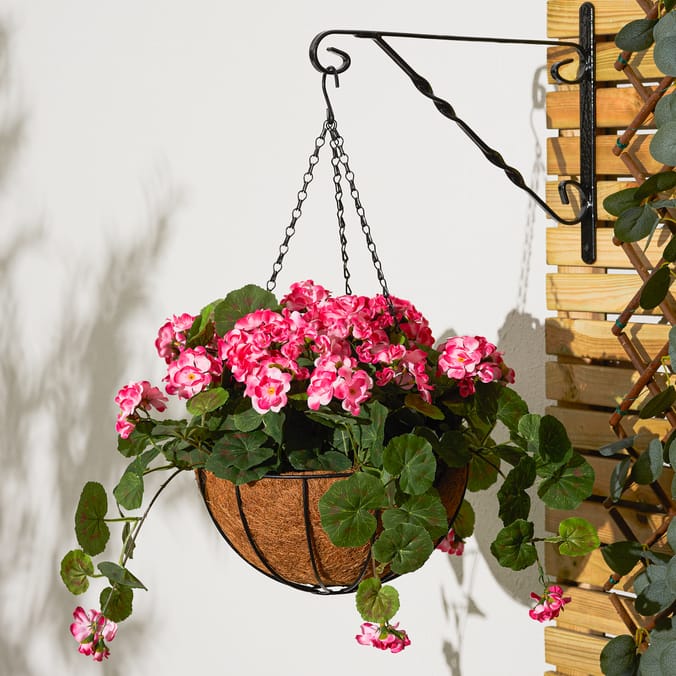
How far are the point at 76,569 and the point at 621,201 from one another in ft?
2.82

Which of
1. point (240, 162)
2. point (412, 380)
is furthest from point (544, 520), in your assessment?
point (240, 162)

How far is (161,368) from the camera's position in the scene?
6.84ft

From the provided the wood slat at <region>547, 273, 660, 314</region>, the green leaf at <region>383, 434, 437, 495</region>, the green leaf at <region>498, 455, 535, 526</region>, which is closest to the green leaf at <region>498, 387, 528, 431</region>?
the green leaf at <region>498, 455, 535, 526</region>

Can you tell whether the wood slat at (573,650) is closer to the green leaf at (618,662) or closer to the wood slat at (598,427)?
the green leaf at (618,662)

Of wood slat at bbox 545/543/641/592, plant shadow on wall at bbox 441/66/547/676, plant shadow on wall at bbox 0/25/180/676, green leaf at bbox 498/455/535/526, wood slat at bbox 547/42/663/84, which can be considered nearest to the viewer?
green leaf at bbox 498/455/535/526

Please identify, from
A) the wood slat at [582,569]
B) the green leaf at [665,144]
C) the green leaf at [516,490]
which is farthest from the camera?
the wood slat at [582,569]

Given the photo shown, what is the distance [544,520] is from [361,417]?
23.1 inches

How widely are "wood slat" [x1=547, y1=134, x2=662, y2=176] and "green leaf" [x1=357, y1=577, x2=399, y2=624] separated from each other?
0.68 meters

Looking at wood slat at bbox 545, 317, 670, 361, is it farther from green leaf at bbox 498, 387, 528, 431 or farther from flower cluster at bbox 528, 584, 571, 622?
flower cluster at bbox 528, 584, 571, 622

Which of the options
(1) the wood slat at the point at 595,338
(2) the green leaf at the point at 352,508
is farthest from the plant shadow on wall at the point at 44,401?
(2) the green leaf at the point at 352,508

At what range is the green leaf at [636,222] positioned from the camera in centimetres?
121

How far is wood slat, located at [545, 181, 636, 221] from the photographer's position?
1362 mm

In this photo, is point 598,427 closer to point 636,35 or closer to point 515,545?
point 515,545

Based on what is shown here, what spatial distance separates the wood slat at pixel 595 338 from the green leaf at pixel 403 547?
463 millimetres
